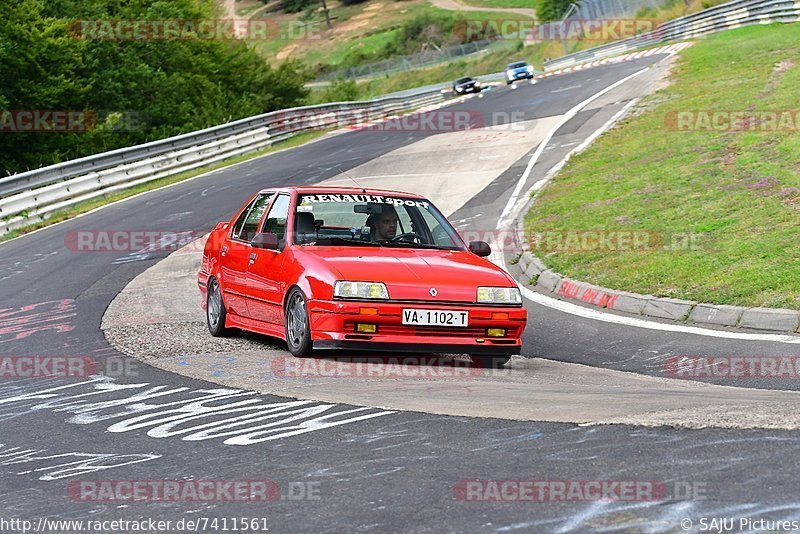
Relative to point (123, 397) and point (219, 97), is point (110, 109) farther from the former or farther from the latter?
point (123, 397)

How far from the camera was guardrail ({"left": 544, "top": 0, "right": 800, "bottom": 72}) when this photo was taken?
42.7 m

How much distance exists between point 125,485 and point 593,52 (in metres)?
60.6

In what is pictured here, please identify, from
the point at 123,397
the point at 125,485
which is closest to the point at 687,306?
the point at 123,397

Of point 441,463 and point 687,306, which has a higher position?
point 441,463

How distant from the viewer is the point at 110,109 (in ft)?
131

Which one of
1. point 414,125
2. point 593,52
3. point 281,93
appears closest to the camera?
point 414,125

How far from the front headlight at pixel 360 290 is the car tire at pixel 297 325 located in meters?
0.34

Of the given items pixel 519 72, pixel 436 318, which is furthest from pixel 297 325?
pixel 519 72

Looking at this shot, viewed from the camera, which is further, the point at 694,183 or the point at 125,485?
the point at 694,183

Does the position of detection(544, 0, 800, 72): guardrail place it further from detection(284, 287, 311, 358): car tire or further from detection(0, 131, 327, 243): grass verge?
detection(284, 287, 311, 358): car tire

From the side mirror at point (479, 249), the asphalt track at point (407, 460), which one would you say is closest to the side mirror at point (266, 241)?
the asphalt track at point (407, 460)

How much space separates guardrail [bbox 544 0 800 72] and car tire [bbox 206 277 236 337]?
34862mm

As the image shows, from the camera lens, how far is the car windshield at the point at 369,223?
10102 mm

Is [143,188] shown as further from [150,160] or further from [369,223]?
[369,223]
